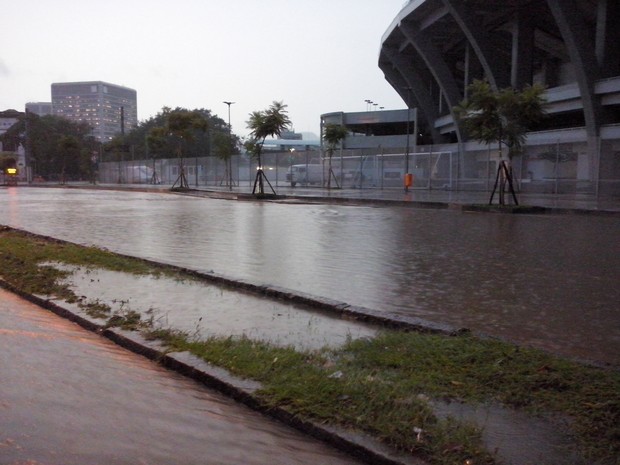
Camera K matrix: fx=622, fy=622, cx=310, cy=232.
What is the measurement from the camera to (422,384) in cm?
432

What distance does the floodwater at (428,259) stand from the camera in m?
6.71

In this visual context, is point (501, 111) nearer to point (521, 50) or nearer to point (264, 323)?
point (264, 323)

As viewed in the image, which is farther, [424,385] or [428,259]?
[428,259]

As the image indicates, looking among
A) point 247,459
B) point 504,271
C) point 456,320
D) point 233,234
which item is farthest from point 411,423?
point 233,234

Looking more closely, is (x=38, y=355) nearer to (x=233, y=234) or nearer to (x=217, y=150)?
(x=233, y=234)

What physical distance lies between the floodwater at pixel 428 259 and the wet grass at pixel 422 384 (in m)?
1.03

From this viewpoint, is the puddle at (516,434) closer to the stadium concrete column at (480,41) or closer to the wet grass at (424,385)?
the wet grass at (424,385)

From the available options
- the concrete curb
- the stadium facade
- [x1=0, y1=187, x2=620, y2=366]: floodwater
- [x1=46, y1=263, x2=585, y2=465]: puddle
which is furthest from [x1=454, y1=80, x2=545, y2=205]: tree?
the concrete curb

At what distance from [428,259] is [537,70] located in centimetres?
5511

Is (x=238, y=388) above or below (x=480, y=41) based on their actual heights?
below

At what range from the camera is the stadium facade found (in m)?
34.3

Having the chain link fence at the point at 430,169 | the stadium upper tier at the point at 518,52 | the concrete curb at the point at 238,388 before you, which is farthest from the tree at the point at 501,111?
the concrete curb at the point at 238,388

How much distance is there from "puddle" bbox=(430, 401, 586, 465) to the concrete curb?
1.69 feet

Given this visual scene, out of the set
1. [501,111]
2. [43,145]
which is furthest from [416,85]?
[43,145]
